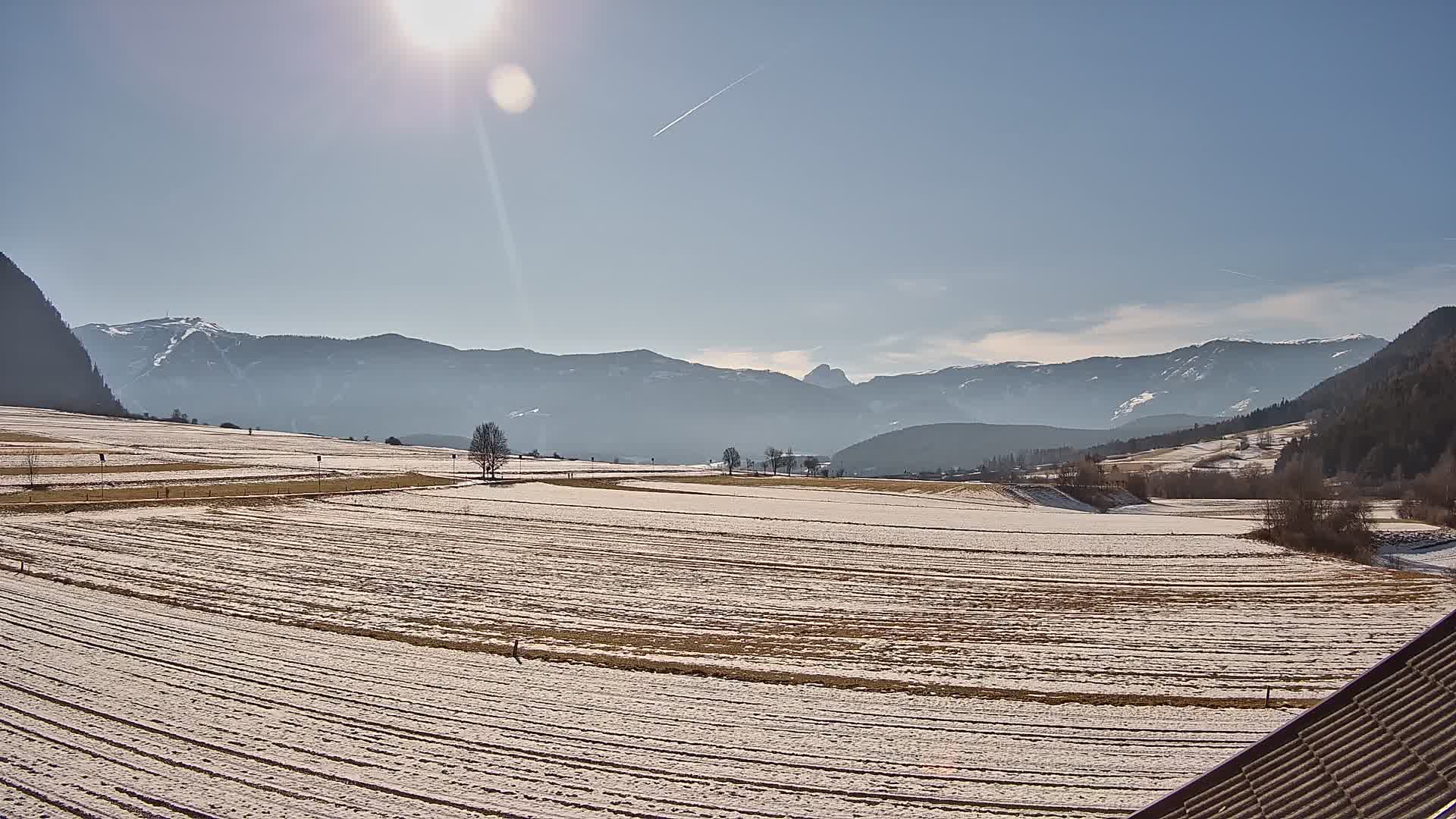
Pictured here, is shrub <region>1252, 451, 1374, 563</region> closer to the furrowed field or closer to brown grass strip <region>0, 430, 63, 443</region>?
the furrowed field

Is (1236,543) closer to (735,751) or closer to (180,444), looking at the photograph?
(735,751)

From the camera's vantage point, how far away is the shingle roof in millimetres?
5918

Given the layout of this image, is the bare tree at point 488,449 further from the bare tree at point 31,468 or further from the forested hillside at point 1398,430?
the forested hillside at point 1398,430

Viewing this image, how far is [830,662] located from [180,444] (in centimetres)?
15190

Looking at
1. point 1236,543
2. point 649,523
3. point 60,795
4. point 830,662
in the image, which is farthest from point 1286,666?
point 649,523

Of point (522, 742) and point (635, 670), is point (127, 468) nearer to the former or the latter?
point (635, 670)

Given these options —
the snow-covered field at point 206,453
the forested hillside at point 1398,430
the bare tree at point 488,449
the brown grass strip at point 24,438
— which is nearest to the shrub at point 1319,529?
the bare tree at point 488,449

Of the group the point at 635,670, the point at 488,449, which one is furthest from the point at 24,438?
the point at 635,670

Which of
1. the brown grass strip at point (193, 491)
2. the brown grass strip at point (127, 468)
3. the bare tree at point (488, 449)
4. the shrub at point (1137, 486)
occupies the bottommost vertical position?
the shrub at point (1137, 486)

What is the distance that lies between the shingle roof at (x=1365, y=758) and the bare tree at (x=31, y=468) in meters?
94.9

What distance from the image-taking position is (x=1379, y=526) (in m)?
81.2

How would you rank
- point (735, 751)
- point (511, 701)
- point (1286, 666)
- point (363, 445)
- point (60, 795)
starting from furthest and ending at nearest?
point (363, 445) → point (1286, 666) → point (511, 701) → point (735, 751) → point (60, 795)

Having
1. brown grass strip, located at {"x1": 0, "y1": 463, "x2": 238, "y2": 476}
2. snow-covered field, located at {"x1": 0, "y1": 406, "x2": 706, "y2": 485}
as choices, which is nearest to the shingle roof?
snow-covered field, located at {"x1": 0, "y1": 406, "x2": 706, "y2": 485}

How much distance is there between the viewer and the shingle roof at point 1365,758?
19.4ft
